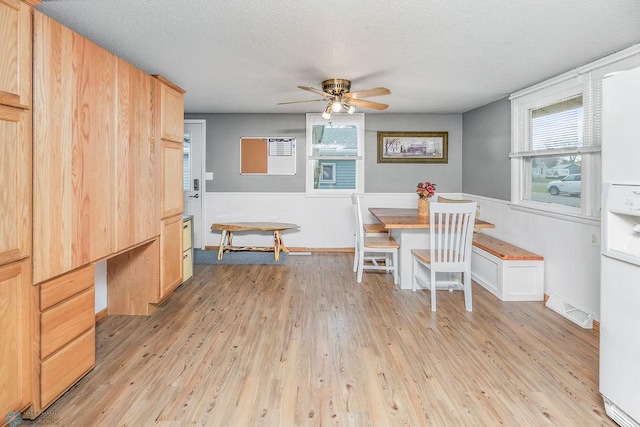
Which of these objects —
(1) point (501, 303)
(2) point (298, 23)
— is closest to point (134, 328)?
(2) point (298, 23)

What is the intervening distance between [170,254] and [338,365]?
1.92m

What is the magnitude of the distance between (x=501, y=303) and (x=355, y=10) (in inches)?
116

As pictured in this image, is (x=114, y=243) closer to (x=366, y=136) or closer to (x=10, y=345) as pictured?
(x=10, y=345)

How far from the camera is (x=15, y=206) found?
5.79ft

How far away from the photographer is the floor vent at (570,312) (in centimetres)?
316

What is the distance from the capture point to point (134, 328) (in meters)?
3.12

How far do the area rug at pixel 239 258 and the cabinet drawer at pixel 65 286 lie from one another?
316 cm

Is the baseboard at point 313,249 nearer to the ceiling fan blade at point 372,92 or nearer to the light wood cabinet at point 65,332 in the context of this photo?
the ceiling fan blade at point 372,92

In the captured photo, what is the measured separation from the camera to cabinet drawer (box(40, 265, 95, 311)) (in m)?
1.96

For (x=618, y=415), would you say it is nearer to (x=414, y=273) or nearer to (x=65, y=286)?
(x=414, y=273)

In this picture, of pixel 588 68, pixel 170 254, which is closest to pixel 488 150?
pixel 588 68

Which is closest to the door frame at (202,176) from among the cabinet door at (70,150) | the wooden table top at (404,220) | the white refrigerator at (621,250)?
the wooden table top at (404,220)

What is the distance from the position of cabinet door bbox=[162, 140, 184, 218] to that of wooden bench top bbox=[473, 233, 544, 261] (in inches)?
125

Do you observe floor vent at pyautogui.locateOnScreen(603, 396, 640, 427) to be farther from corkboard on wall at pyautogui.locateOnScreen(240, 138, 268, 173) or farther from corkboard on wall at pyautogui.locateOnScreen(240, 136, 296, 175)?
corkboard on wall at pyautogui.locateOnScreen(240, 138, 268, 173)
